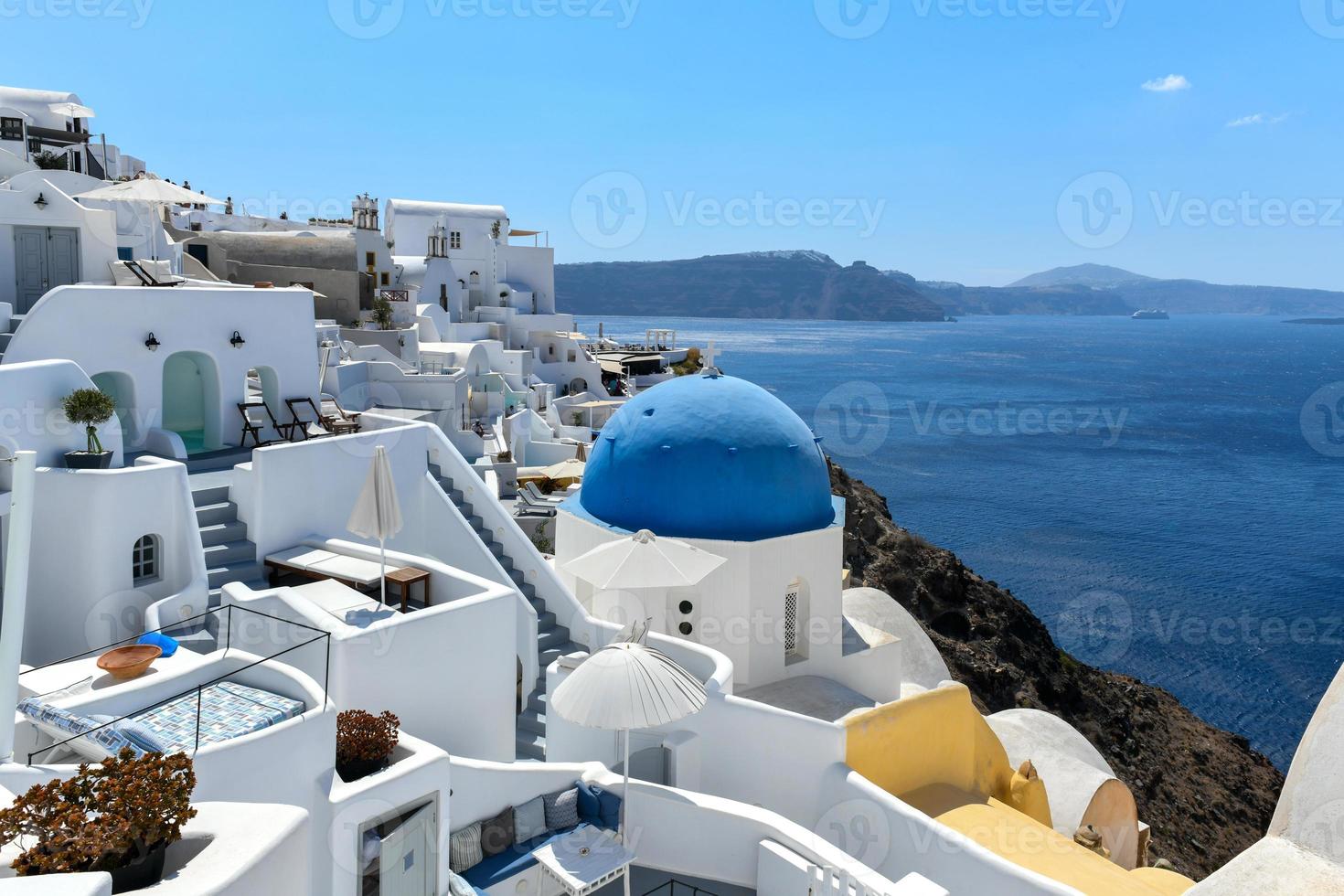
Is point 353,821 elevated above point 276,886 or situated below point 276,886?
below

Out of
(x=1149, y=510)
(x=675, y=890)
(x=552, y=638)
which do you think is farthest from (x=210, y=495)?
Answer: (x=1149, y=510)

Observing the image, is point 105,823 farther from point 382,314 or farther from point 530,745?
point 382,314

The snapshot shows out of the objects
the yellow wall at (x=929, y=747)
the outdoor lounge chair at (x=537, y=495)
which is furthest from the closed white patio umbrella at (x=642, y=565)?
the outdoor lounge chair at (x=537, y=495)

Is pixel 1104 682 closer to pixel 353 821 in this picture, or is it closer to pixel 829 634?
pixel 829 634

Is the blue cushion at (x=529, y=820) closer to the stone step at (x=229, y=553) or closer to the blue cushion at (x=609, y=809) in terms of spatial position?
the blue cushion at (x=609, y=809)

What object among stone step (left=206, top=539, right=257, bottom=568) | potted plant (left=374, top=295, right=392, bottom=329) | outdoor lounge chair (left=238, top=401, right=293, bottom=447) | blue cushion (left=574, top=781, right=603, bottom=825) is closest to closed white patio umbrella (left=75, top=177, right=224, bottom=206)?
outdoor lounge chair (left=238, top=401, right=293, bottom=447)

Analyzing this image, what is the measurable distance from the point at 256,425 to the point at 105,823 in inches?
474

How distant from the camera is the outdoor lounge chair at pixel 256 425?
16.5 m

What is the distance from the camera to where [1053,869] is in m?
12.5

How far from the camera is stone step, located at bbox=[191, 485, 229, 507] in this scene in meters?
13.8

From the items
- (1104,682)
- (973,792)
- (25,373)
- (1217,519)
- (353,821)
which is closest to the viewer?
(353,821)

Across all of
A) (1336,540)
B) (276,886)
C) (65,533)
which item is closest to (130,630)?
(65,533)

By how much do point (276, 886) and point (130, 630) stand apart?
7301mm

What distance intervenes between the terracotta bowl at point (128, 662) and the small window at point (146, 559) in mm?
3394
